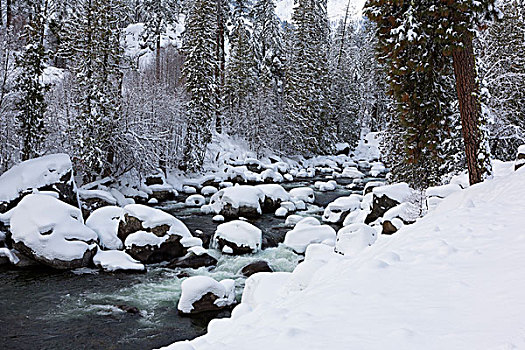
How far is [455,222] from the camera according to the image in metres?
5.97

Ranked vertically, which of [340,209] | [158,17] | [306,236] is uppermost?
[158,17]

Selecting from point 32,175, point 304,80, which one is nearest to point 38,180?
point 32,175

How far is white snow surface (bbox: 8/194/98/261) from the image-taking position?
10844mm

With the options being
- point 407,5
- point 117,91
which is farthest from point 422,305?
point 117,91

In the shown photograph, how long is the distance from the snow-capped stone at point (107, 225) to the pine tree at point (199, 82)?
12.7 m

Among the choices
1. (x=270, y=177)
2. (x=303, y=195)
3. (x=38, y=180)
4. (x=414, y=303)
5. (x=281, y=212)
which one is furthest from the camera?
(x=270, y=177)

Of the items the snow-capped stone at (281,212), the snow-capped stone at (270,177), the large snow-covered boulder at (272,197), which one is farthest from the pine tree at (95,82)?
the snow-capped stone at (270,177)

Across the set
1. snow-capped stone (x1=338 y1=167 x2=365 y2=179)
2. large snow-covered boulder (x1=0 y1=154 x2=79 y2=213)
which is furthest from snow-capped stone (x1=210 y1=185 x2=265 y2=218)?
snow-capped stone (x1=338 y1=167 x2=365 y2=179)

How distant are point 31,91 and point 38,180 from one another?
6.31 m

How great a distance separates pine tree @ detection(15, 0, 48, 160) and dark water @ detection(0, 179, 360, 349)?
358 inches

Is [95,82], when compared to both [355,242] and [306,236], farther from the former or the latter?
[355,242]

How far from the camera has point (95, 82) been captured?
63.7 ft

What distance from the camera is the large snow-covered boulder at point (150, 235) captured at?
11.8m

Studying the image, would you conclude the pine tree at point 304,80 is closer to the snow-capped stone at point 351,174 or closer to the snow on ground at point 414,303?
the snow-capped stone at point 351,174
